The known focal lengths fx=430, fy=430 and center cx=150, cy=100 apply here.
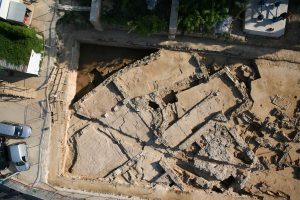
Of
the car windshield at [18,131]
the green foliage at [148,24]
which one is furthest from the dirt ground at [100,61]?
the car windshield at [18,131]

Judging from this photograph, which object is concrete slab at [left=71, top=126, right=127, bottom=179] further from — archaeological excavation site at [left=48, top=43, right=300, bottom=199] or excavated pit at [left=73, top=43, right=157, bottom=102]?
excavated pit at [left=73, top=43, right=157, bottom=102]

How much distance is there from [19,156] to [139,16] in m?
8.44

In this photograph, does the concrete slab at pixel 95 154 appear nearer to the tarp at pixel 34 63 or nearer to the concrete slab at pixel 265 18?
the tarp at pixel 34 63

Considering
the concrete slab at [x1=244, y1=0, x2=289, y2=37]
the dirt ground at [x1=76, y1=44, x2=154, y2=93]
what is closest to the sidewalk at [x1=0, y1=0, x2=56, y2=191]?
the dirt ground at [x1=76, y1=44, x2=154, y2=93]

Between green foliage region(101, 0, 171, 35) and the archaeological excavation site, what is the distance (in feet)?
6.17

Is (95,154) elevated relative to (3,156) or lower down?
elevated

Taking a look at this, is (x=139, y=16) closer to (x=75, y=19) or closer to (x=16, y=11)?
(x=75, y=19)

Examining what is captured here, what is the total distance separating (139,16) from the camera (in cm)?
1920

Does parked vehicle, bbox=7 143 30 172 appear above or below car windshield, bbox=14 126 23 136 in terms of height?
below

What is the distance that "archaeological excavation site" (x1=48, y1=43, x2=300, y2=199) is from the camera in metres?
20.4

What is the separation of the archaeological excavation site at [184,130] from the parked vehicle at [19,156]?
1222 millimetres

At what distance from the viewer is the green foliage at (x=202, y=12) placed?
1842cm

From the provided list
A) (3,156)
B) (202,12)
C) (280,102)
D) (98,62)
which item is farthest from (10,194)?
(280,102)

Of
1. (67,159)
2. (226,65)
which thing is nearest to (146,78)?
(226,65)
